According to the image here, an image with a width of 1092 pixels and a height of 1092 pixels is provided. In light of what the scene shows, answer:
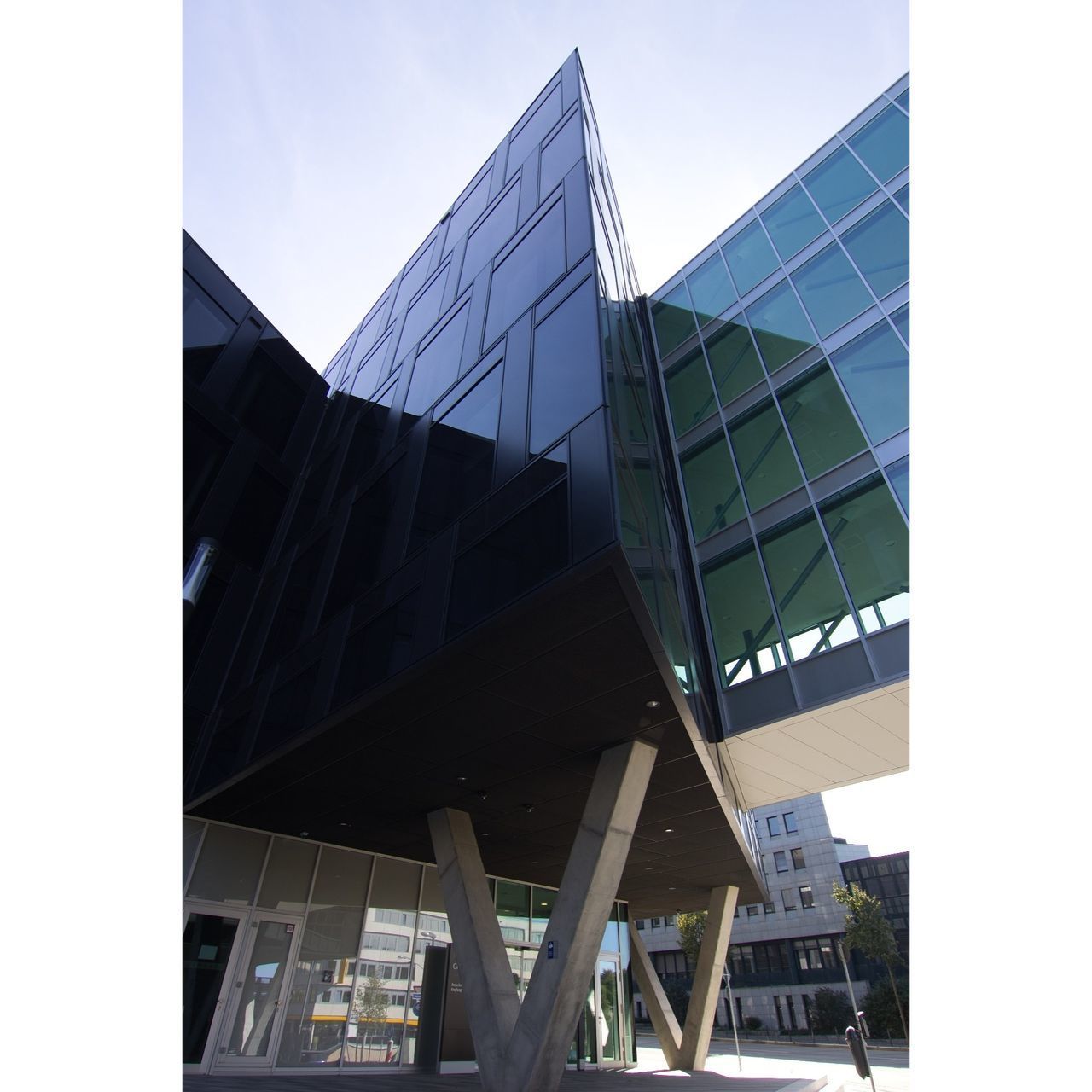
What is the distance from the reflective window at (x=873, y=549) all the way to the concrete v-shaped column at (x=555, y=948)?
4.52 metres

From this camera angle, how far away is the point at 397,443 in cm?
1394

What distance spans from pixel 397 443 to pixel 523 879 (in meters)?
→ 13.8

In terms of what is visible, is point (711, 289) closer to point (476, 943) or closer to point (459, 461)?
point (459, 461)

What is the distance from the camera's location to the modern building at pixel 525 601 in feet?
30.1

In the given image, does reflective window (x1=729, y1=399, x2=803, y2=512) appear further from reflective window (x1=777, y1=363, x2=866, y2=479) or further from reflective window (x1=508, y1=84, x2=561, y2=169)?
reflective window (x1=508, y1=84, x2=561, y2=169)

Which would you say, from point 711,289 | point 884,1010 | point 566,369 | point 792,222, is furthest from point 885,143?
point 884,1010

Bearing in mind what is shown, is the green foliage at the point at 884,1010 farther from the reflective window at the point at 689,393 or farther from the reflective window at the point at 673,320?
the reflective window at the point at 673,320

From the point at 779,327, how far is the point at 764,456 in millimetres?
3771

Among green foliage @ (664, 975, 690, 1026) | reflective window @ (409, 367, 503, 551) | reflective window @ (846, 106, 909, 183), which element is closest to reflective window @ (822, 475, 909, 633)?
reflective window @ (409, 367, 503, 551)

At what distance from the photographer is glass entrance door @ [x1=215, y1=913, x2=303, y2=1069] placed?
13.6 metres

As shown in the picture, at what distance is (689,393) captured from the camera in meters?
18.0
